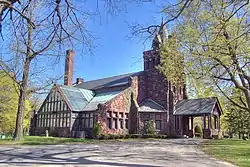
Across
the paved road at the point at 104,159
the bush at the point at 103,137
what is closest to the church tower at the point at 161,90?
the bush at the point at 103,137

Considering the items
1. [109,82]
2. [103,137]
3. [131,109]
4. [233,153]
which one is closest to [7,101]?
[103,137]

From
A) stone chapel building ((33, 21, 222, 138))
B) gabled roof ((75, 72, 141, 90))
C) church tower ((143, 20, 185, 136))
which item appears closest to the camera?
stone chapel building ((33, 21, 222, 138))

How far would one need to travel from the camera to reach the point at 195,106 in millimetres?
38312

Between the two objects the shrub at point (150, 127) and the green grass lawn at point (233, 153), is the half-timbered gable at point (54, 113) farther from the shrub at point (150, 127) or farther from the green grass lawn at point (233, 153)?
the green grass lawn at point (233, 153)

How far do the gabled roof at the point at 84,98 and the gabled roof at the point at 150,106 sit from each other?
412cm

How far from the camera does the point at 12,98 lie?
33500 mm

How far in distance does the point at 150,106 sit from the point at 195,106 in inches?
246

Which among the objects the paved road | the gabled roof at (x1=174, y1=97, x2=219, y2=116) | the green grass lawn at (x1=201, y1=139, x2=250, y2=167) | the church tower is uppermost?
the church tower

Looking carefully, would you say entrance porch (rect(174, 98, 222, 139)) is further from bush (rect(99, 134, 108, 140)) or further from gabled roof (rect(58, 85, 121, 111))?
bush (rect(99, 134, 108, 140))

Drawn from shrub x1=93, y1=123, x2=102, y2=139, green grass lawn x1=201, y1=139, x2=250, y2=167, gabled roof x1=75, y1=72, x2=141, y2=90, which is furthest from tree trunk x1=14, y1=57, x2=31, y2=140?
gabled roof x1=75, y1=72, x2=141, y2=90

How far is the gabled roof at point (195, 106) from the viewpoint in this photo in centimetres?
3625

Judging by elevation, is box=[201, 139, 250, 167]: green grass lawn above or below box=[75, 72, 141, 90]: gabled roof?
below

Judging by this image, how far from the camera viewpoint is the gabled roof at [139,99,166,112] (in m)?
38.8

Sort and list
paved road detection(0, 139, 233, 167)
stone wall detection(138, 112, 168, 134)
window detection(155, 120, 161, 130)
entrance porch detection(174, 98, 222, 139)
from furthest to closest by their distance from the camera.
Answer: window detection(155, 120, 161, 130) → stone wall detection(138, 112, 168, 134) → entrance porch detection(174, 98, 222, 139) → paved road detection(0, 139, 233, 167)
